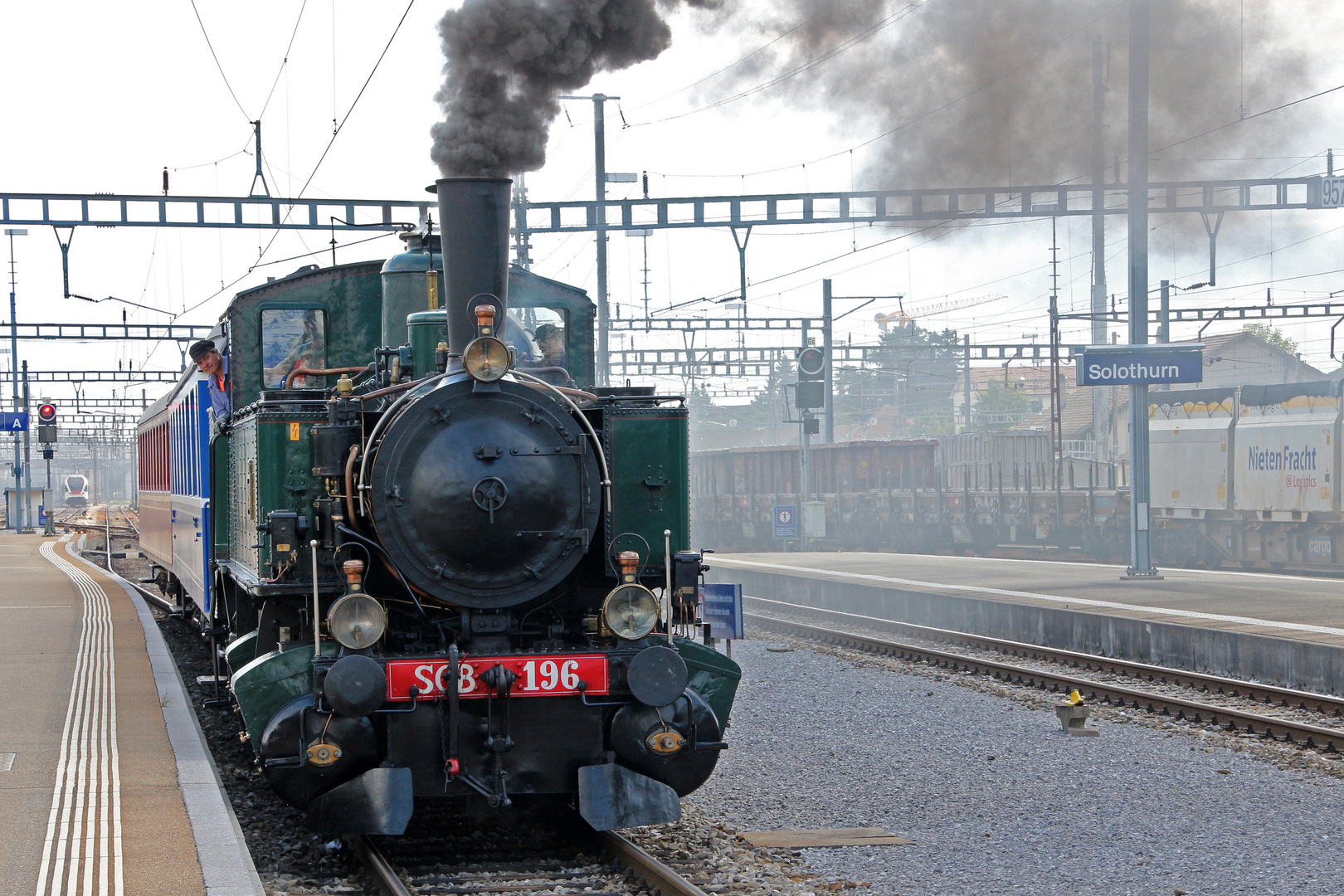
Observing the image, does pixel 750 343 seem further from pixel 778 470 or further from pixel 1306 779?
pixel 1306 779

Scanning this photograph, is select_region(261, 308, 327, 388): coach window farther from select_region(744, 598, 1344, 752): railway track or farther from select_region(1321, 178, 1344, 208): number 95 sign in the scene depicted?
select_region(1321, 178, 1344, 208): number 95 sign

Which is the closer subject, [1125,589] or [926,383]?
[1125,589]

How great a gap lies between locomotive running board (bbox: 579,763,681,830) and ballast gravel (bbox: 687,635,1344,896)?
0.80 m

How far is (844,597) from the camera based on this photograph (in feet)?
67.2

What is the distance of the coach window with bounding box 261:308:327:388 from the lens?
339 inches

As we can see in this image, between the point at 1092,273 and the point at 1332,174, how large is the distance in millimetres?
7403

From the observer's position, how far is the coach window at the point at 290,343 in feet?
28.2

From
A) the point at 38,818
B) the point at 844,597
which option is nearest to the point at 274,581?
the point at 38,818

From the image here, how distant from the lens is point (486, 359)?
6660mm

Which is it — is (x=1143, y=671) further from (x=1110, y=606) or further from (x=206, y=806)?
(x=206, y=806)

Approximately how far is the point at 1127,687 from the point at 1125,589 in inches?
239

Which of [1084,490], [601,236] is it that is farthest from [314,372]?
[1084,490]

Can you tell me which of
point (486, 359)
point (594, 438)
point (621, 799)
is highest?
point (486, 359)

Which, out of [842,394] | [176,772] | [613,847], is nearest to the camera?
[613,847]
